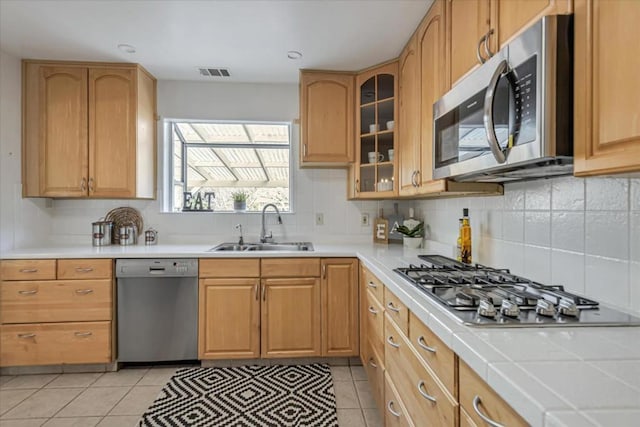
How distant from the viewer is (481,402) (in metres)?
0.79

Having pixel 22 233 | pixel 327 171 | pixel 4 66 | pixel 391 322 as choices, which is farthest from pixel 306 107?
pixel 22 233

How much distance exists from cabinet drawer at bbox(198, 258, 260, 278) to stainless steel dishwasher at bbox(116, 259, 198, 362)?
7 centimetres

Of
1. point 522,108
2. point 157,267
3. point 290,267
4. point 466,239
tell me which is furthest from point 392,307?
point 157,267

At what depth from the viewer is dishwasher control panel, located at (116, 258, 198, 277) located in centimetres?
246

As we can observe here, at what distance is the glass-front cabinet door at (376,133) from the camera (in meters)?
2.64

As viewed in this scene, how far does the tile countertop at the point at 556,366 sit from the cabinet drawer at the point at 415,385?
0.18 m

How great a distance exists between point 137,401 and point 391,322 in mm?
1687

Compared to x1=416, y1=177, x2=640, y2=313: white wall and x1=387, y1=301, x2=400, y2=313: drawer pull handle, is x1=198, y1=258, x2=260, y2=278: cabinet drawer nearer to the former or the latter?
x1=387, y1=301, x2=400, y2=313: drawer pull handle

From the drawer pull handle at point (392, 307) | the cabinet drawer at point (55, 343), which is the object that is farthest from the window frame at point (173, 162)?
the drawer pull handle at point (392, 307)

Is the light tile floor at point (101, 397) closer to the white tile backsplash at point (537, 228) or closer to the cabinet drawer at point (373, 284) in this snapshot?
the cabinet drawer at point (373, 284)

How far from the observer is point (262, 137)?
3283mm

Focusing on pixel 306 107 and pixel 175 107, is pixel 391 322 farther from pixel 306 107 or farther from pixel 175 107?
pixel 175 107

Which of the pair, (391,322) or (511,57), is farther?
(391,322)

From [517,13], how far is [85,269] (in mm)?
2856
